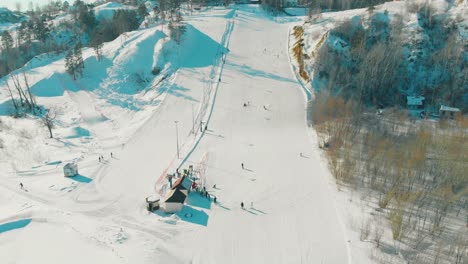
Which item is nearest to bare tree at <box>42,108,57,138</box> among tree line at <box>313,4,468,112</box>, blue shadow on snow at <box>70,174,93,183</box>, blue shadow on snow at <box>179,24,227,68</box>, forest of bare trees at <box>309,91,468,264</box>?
blue shadow on snow at <box>70,174,93,183</box>

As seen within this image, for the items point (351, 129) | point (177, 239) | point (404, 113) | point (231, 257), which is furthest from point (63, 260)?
point (404, 113)

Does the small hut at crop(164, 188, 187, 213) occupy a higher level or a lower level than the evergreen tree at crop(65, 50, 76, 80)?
lower

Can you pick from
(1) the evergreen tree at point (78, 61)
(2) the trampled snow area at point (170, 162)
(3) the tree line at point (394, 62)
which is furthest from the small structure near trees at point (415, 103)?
(1) the evergreen tree at point (78, 61)

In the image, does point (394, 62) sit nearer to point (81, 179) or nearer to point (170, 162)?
point (170, 162)

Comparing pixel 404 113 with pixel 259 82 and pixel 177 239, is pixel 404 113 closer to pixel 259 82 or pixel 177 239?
pixel 259 82

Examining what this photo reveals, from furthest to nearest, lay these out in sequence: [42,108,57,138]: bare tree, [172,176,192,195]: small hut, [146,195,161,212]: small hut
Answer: [42,108,57,138]: bare tree → [172,176,192,195]: small hut → [146,195,161,212]: small hut

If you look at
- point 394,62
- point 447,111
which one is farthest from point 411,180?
point 394,62

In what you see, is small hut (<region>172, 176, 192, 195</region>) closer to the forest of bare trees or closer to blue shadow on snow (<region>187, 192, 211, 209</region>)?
blue shadow on snow (<region>187, 192, 211, 209</region>)
